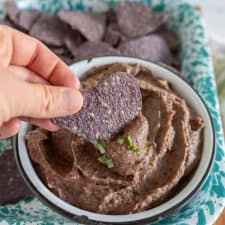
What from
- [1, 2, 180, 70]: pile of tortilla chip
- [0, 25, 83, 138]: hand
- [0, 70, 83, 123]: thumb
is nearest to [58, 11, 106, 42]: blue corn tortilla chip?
[1, 2, 180, 70]: pile of tortilla chip

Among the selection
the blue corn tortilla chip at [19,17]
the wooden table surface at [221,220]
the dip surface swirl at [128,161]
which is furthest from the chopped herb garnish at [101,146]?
the blue corn tortilla chip at [19,17]

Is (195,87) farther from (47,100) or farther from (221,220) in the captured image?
(47,100)

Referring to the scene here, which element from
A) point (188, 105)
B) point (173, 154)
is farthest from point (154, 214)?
point (188, 105)

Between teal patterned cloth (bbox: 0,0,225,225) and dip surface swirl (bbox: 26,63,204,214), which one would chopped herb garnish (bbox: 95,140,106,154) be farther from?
teal patterned cloth (bbox: 0,0,225,225)

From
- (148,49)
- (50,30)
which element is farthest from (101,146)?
(50,30)

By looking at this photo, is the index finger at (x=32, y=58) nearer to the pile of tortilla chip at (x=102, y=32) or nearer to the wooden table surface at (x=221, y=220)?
the pile of tortilla chip at (x=102, y=32)
